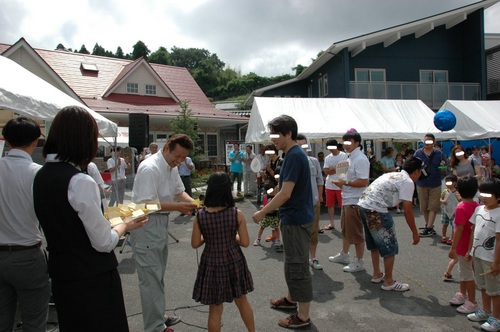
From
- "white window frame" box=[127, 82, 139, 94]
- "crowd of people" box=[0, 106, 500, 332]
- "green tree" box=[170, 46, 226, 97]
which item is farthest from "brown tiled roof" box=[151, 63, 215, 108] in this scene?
"green tree" box=[170, 46, 226, 97]

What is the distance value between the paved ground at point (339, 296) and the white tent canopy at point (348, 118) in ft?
17.2

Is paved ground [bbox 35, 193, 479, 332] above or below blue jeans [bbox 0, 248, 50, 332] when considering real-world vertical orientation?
below

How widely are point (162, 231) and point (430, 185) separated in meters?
5.87

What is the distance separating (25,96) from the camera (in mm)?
4551

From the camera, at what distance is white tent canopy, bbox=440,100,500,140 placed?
11.3 meters

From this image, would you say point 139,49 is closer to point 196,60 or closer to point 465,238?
point 196,60

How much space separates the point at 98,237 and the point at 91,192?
235 millimetres

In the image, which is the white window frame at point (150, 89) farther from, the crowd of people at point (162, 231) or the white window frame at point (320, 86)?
the crowd of people at point (162, 231)

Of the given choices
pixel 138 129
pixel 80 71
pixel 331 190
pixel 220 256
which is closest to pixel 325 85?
pixel 80 71

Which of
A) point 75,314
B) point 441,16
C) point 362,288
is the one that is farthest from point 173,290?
point 441,16

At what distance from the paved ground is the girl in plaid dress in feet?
2.57

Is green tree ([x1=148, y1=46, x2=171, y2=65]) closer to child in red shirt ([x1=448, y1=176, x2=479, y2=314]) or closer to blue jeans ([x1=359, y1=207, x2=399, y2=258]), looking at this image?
blue jeans ([x1=359, y1=207, x2=399, y2=258])

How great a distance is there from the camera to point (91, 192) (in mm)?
1847

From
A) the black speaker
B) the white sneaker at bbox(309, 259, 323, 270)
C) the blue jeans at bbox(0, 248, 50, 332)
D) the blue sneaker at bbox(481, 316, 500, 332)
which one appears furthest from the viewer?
the black speaker
